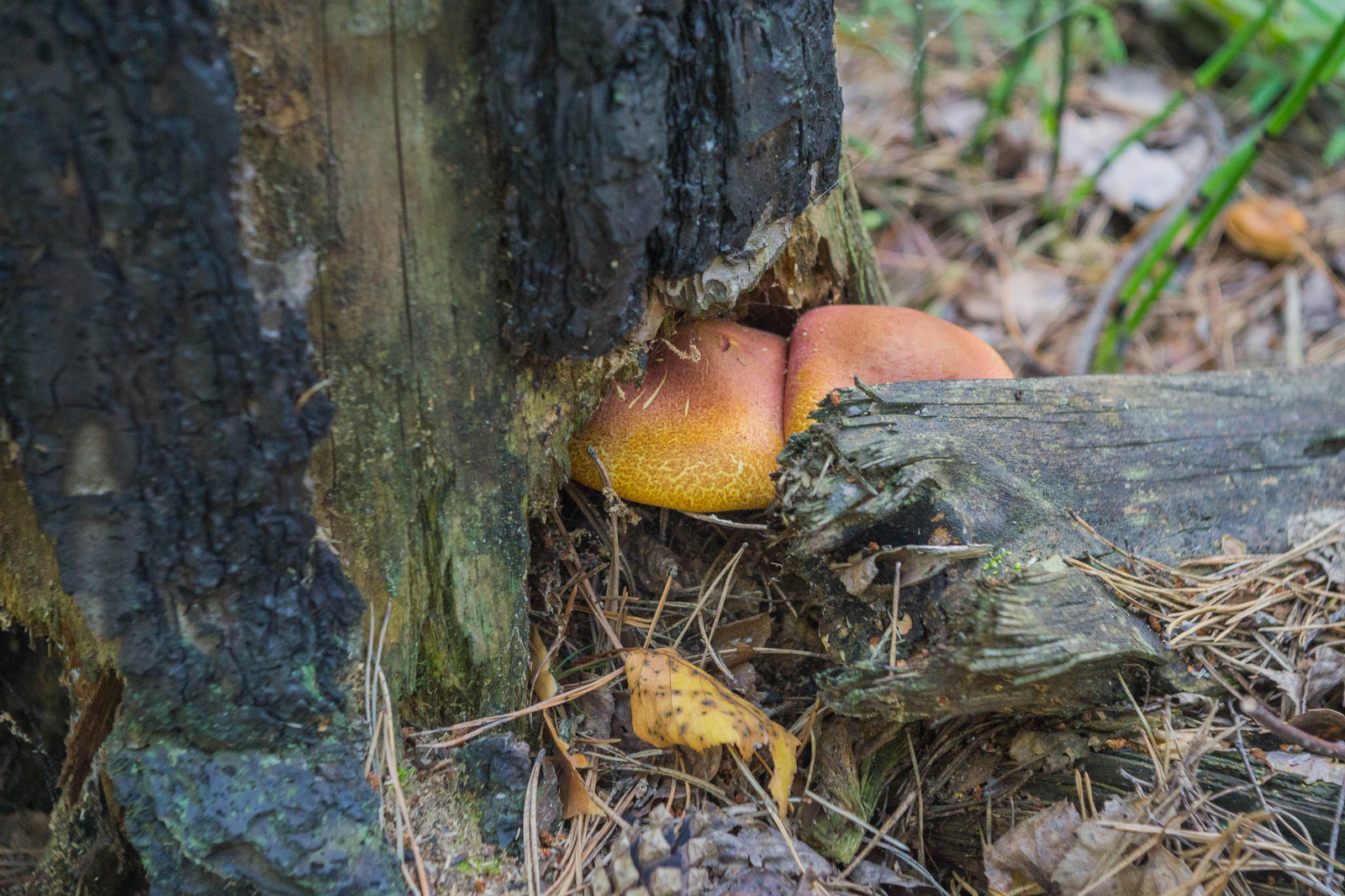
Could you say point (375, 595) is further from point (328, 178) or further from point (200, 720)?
point (328, 178)

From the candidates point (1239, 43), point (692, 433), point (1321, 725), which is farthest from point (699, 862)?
point (1239, 43)

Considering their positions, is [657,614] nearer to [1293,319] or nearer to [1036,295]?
[1036,295]

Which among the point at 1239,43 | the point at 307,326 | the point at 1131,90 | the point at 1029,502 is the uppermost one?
the point at 1239,43

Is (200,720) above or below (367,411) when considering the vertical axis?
below

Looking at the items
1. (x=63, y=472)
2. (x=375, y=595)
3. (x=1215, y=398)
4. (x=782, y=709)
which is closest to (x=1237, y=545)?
(x=1215, y=398)

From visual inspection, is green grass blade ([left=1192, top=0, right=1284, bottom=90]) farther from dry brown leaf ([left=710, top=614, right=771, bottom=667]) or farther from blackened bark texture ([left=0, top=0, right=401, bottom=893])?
blackened bark texture ([left=0, top=0, right=401, bottom=893])

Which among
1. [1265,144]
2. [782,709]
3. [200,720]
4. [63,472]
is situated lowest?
[782,709]

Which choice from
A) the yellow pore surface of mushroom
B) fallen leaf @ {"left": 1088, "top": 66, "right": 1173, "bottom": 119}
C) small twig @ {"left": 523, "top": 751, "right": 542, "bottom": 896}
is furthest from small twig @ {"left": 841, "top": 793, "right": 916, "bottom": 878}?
fallen leaf @ {"left": 1088, "top": 66, "right": 1173, "bottom": 119}
